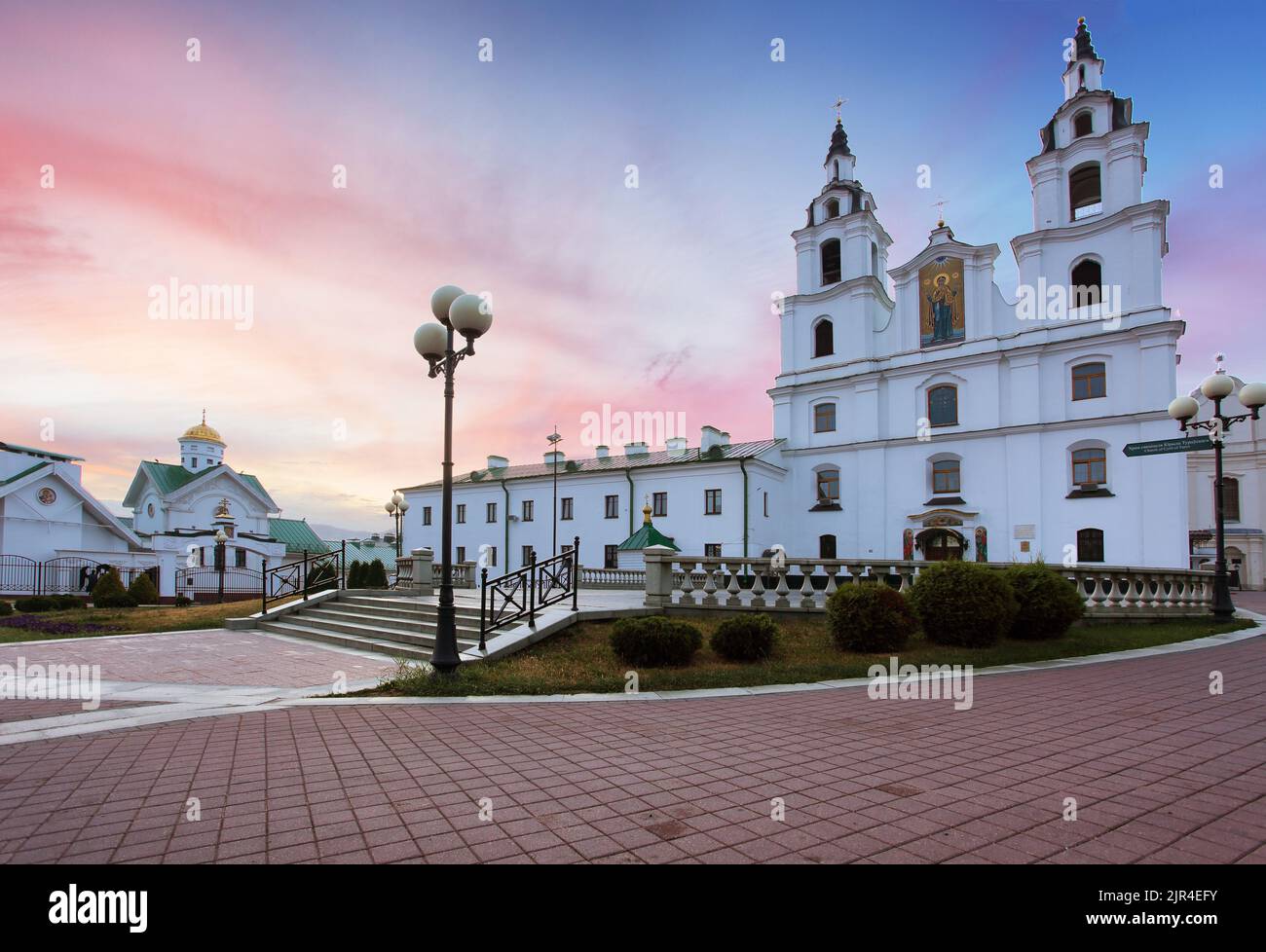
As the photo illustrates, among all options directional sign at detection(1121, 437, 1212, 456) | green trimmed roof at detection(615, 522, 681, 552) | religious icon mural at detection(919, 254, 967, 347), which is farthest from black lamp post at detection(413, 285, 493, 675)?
religious icon mural at detection(919, 254, 967, 347)

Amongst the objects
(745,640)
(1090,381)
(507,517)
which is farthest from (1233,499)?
(745,640)

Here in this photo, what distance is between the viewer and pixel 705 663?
9.76m

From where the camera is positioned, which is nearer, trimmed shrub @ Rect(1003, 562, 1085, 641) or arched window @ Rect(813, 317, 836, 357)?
trimmed shrub @ Rect(1003, 562, 1085, 641)

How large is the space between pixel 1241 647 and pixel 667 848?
13665 millimetres

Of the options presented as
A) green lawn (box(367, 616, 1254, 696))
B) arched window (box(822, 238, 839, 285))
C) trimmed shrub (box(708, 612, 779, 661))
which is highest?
arched window (box(822, 238, 839, 285))

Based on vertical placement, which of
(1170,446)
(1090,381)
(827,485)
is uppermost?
(1090,381)

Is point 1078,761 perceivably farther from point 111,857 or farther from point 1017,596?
point 1017,596

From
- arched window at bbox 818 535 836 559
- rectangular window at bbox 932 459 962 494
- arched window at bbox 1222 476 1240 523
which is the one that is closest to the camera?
rectangular window at bbox 932 459 962 494

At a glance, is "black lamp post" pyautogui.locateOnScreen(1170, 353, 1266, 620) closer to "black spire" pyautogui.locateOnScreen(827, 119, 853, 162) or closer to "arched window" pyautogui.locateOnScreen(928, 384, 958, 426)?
"arched window" pyautogui.locateOnScreen(928, 384, 958, 426)

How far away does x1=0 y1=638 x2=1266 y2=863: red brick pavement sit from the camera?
351 cm

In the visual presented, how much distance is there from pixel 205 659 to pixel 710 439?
32113 mm

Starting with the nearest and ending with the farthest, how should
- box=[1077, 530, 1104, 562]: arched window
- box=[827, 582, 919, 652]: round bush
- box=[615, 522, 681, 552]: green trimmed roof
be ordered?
box=[827, 582, 919, 652]: round bush
box=[1077, 530, 1104, 562]: arched window
box=[615, 522, 681, 552]: green trimmed roof

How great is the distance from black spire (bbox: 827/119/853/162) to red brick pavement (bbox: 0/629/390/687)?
41.4m

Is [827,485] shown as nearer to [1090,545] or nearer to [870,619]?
[1090,545]
